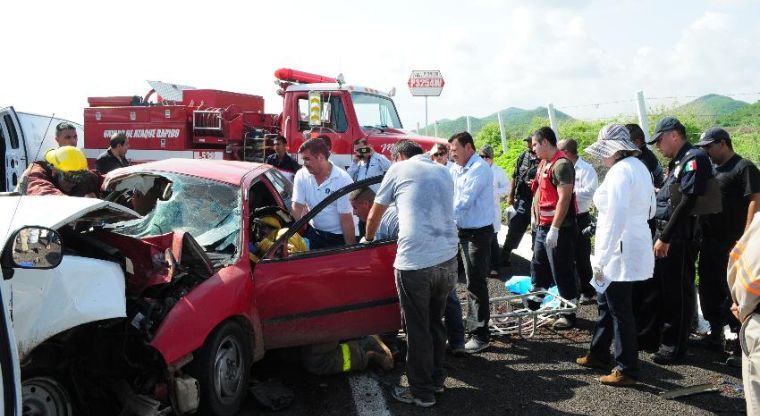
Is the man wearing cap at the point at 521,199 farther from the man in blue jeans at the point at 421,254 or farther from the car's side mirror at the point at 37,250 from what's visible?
the car's side mirror at the point at 37,250

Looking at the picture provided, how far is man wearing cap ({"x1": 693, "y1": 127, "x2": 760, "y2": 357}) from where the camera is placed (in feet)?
17.9

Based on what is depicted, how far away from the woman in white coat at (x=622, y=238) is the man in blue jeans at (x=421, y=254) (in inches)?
44.1

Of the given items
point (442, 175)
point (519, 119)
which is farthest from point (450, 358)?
point (519, 119)

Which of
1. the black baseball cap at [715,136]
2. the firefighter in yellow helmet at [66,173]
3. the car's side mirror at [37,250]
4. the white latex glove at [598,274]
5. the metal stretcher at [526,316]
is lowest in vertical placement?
the metal stretcher at [526,316]

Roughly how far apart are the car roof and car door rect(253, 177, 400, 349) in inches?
33.6

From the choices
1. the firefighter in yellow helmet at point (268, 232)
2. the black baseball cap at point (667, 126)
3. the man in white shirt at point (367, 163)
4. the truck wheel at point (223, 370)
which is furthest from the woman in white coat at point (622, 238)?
the man in white shirt at point (367, 163)

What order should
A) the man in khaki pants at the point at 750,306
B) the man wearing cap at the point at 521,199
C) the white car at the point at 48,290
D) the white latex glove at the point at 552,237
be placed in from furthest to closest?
1. the man wearing cap at the point at 521,199
2. the white latex glove at the point at 552,237
3. the white car at the point at 48,290
4. the man in khaki pants at the point at 750,306

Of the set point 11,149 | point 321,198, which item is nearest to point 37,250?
point 321,198

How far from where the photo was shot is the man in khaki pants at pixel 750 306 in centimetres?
280

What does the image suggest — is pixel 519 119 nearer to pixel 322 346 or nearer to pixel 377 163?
pixel 377 163

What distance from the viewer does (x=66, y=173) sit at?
541 centimetres

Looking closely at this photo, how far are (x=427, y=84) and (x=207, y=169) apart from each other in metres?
15.7

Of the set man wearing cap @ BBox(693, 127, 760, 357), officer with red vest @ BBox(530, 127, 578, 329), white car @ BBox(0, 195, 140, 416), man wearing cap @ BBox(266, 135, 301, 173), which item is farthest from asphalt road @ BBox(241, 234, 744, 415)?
man wearing cap @ BBox(266, 135, 301, 173)

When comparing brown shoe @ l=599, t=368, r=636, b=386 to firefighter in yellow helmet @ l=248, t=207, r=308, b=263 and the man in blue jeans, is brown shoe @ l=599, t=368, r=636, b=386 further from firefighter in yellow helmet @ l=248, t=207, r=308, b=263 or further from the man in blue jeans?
firefighter in yellow helmet @ l=248, t=207, r=308, b=263
